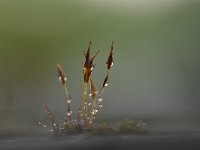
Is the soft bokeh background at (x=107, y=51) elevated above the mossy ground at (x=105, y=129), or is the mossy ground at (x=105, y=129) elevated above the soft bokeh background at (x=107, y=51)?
the soft bokeh background at (x=107, y=51)

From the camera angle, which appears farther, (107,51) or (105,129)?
(107,51)

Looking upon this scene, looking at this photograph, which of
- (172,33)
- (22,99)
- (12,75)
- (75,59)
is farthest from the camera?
(172,33)

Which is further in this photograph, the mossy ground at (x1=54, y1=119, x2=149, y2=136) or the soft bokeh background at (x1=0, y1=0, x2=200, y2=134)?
the soft bokeh background at (x1=0, y1=0, x2=200, y2=134)

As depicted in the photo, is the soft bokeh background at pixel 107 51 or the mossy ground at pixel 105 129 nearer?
the mossy ground at pixel 105 129

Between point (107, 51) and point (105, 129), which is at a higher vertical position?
point (107, 51)

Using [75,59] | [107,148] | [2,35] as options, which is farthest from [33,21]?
[107,148]

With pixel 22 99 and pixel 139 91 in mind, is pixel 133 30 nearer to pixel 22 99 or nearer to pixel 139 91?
pixel 139 91

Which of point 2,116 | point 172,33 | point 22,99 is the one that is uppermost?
point 172,33

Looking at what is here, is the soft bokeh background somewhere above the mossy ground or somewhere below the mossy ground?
above
